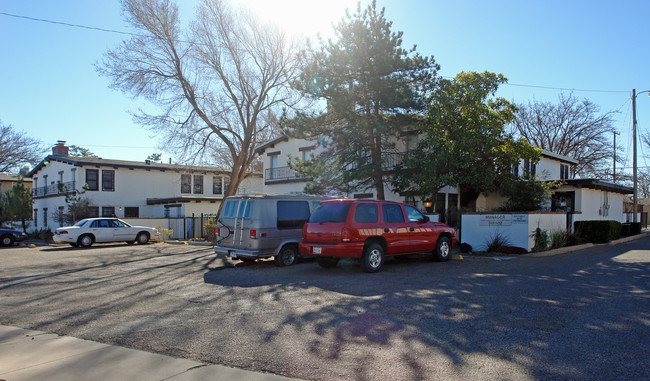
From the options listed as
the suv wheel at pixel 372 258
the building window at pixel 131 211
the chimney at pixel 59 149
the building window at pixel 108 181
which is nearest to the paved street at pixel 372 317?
the suv wheel at pixel 372 258

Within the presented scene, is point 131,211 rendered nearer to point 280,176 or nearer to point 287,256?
point 280,176

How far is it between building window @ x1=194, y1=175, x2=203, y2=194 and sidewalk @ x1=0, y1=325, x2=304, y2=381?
3446 centimetres

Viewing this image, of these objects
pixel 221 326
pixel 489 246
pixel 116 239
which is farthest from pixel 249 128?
pixel 221 326

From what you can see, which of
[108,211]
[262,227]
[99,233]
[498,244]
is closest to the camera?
[262,227]

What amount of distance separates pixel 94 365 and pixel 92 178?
34.5m

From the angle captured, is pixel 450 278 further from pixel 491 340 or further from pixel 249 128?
pixel 249 128

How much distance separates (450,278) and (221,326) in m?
5.69

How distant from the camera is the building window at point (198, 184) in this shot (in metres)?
39.6

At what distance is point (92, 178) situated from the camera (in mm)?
35469

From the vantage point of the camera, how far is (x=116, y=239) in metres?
24.2

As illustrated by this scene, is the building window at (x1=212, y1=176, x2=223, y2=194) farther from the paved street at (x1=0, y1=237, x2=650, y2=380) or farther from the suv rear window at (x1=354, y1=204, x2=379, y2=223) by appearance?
the suv rear window at (x1=354, y1=204, x2=379, y2=223)

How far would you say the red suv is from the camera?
35.9 feet

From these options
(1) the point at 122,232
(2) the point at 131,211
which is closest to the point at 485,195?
(1) the point at 122,232

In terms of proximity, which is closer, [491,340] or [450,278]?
[491,340]
